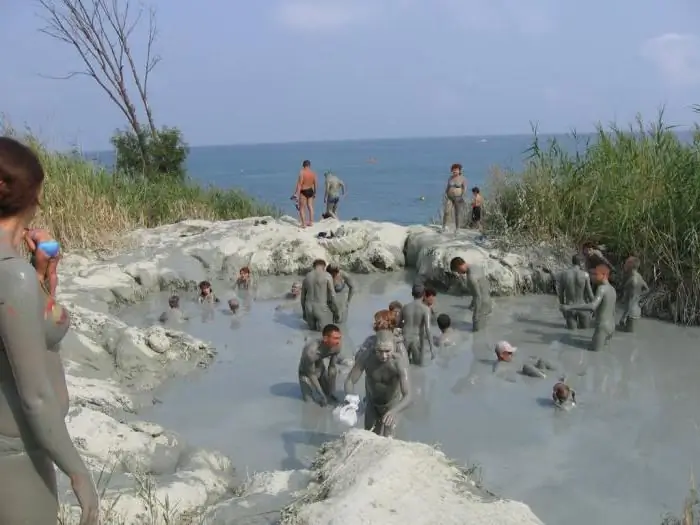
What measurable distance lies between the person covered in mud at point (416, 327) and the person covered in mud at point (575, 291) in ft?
7.72

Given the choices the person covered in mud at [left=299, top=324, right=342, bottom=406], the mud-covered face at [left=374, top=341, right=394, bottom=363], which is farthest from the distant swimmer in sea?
the mud-covered face at [left=374, top=341, right=394, bottom=363]

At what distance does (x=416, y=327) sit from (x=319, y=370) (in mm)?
1419

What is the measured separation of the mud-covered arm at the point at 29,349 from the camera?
188 centimetres

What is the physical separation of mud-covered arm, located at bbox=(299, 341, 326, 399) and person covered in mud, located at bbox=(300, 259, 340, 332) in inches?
97.2

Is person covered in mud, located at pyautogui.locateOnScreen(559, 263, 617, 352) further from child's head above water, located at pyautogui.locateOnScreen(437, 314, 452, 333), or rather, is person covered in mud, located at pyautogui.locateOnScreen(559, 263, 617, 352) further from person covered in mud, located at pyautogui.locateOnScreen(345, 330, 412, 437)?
person covered in mud, located at pyautogui.locateOnScreen(345, 330, 412, 437)

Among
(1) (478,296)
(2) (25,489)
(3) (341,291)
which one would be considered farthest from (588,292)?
(2) (25,489)

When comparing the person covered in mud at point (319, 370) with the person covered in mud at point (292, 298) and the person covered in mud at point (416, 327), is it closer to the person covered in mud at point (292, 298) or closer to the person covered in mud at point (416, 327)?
the person covered in mud at point (416, 327)

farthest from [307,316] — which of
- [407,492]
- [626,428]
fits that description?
[407,492]

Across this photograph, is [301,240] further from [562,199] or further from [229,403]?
[229,403]

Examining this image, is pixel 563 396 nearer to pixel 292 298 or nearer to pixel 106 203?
pixel 292 298

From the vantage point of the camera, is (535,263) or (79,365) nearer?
(79,365)

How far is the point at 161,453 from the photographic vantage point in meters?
5.61

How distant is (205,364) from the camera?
830 cm

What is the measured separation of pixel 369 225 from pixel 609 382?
282 inches
